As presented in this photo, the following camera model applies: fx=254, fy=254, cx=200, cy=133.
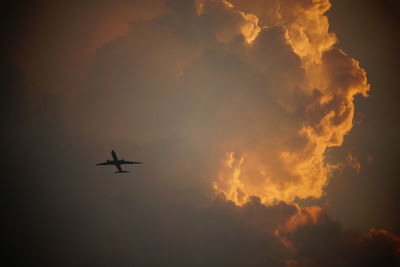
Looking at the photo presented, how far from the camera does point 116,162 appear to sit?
79.4m

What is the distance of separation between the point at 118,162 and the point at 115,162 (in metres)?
1.03

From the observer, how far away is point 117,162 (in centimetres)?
7969

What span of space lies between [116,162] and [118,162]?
0.72 metres

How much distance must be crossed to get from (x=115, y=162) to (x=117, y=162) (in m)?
0.68

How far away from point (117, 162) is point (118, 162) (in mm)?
343

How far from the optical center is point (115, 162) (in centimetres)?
7919

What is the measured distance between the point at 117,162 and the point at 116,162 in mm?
379
